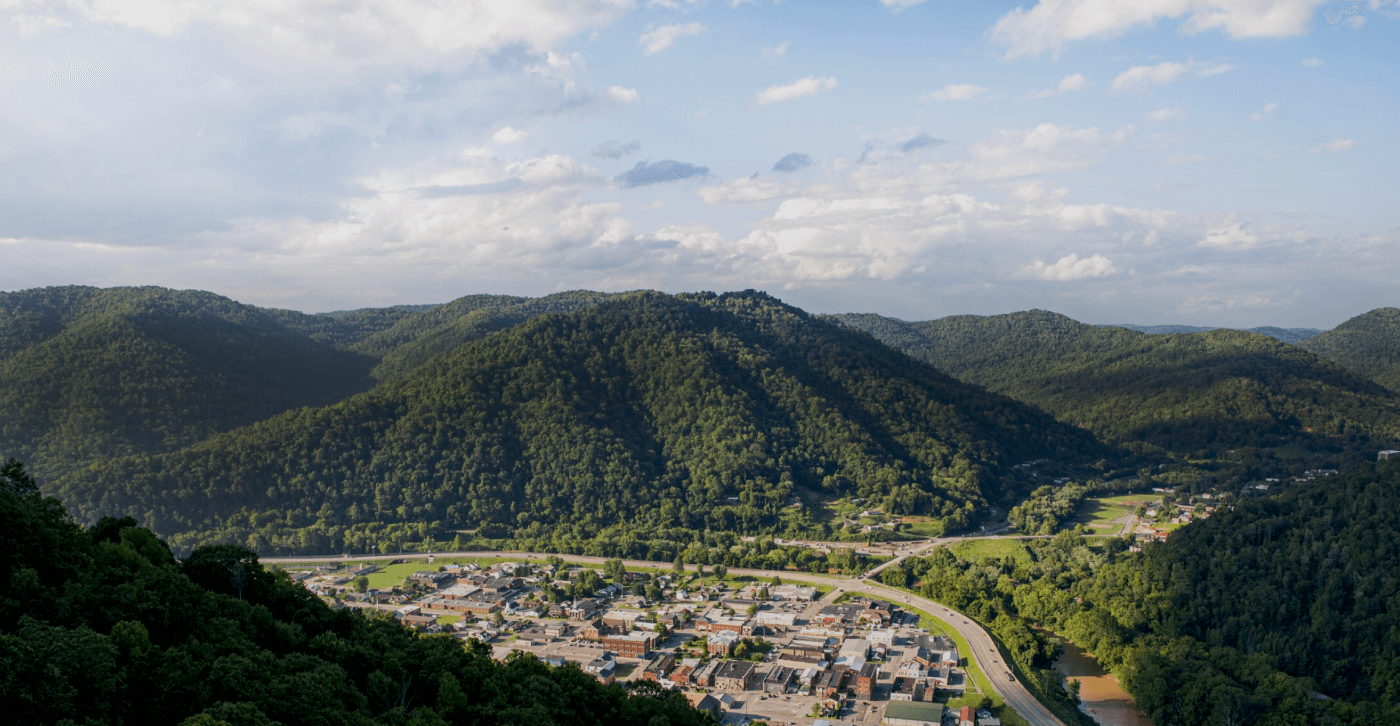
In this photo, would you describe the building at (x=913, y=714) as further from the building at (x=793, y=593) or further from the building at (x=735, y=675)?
the building at (x=793, y=593)

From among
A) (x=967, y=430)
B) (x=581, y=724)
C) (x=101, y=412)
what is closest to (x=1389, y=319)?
(x=967, y=430)

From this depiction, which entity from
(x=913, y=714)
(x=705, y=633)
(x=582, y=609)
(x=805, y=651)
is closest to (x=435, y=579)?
(x=582, y=609)

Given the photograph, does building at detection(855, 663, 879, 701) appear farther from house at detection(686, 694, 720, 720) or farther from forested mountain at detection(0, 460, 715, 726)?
forested mountain at detection(0, 460, 715, 726)

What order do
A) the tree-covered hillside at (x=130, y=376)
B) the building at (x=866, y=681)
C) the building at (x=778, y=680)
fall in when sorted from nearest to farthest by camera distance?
the building at (x=866, y=681) < the building at (x=778, y=680) < the tree-covered hillside at (x=130, y=376)

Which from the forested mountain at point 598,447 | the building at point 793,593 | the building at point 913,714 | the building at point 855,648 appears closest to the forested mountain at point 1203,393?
the forested mountain at point 598,447

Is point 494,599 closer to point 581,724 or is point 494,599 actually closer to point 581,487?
point 581,487

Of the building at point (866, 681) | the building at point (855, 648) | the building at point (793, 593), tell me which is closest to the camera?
the building at point (866, 681)

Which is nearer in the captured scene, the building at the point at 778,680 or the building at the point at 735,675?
the building at the point at 778,680
